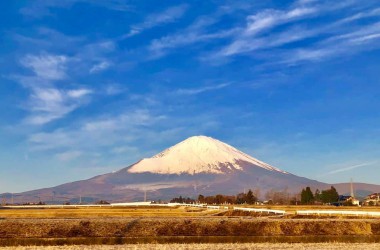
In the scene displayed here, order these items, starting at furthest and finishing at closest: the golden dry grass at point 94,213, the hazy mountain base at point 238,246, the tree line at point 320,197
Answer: the tree line at point 320,197
the golden dry grass at point 94,213
the hazy mountain base at point 238,246

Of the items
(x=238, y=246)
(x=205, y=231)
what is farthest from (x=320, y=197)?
(x=238, y=246)

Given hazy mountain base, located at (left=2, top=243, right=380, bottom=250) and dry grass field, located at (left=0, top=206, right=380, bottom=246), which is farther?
dry grass field, located at (left=0, top=206, right=380, bottom=246)

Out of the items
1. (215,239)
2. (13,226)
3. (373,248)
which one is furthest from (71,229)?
(373,248)

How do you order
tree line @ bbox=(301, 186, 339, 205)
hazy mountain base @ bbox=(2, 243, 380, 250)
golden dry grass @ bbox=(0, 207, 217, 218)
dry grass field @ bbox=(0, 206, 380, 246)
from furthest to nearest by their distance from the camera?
tree line @ bbox=(301, 186, 339, 205) < golden dry grass @ bbox=(0, 207, 217, 218) < dry grass field @ bbox=(0, 206, 380, 246) < hazy mountain base @ bbox=(2, 243, 380, 250)

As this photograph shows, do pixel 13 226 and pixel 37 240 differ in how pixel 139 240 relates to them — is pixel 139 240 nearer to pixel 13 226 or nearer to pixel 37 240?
pixel 37 240

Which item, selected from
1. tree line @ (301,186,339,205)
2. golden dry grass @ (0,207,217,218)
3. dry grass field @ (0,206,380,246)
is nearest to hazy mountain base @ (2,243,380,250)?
dry grass field @ (0,206,380,246)

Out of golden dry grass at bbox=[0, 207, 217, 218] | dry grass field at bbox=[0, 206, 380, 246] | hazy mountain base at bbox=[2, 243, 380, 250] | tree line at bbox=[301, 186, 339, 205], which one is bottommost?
hazy mountain base at bbox=[2, 243, 380, 250]

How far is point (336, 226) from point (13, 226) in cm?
2910

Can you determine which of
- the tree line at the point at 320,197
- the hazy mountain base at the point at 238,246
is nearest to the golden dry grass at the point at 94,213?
the hazy mountain base at the point at 238,246

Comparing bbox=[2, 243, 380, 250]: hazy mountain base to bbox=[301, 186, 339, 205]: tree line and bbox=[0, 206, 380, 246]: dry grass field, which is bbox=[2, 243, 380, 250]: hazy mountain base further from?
bbox=[301, 186, 339, 205]: tree line

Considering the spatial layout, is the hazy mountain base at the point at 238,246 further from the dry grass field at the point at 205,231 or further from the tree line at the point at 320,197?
the tree line at the point at 320,197

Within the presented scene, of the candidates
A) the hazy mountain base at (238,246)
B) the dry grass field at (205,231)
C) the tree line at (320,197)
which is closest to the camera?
the hazy mountain base at (238,246)

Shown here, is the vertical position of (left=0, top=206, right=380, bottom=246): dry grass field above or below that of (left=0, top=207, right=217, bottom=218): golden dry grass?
below

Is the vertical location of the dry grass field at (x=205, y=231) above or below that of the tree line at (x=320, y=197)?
below
